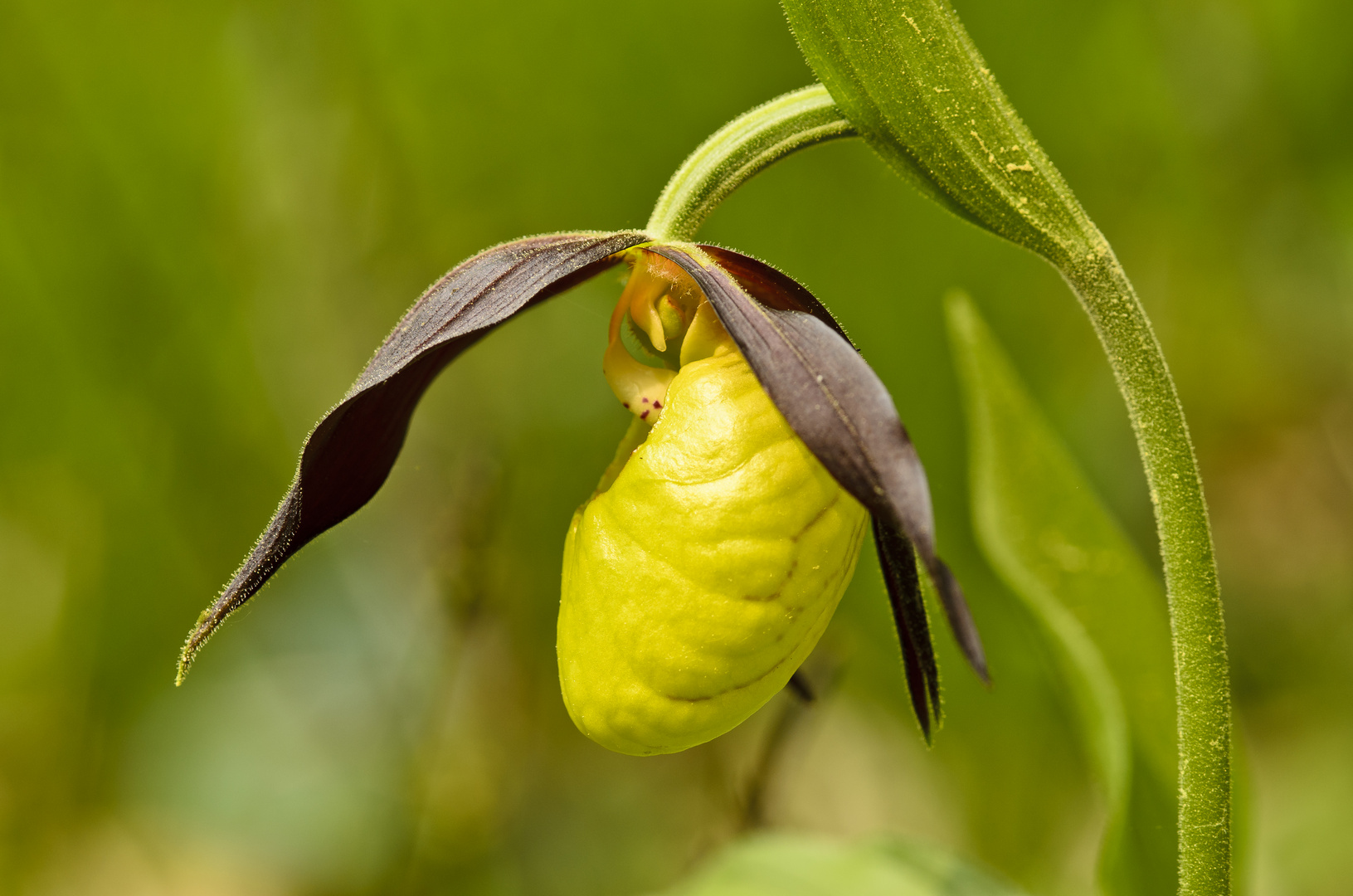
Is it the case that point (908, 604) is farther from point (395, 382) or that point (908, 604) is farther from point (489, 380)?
point (489, 380)

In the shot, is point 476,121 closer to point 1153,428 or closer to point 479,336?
point 479,336

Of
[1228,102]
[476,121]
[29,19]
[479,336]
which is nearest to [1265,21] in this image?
[1228,102]

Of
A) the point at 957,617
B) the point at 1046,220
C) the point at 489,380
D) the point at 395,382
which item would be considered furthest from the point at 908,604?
the point at 489,380

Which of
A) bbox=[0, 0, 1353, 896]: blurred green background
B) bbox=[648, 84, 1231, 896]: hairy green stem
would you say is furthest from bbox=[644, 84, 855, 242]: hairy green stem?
bbox=[0, 0, 1353, 896]: blurred green background

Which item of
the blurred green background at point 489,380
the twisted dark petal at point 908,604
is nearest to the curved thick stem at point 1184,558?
the twisted dark petal at point 908,604

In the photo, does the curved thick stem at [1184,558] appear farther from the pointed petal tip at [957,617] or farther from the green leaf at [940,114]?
the pointed petal tip at [957,617]

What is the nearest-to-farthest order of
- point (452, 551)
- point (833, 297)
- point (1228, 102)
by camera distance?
point (452, 551)
point (833, 297)
point (1228, 102)

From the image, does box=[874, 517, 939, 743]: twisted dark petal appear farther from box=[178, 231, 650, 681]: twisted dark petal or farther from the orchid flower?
box=[178, 231, 650, 681]: twisted dark petal

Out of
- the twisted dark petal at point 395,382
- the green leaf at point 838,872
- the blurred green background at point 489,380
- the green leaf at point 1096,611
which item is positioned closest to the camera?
the twisted dark petal at point 395,382
